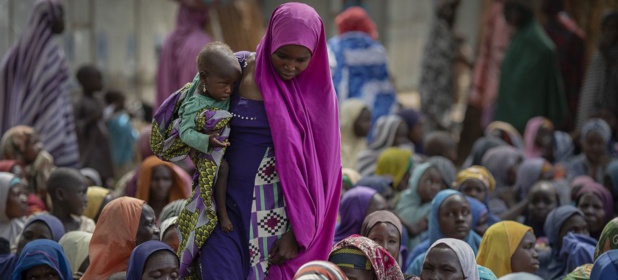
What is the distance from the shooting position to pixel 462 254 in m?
6.43

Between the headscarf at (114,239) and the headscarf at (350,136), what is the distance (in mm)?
4481

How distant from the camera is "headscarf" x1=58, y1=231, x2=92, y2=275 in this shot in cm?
754

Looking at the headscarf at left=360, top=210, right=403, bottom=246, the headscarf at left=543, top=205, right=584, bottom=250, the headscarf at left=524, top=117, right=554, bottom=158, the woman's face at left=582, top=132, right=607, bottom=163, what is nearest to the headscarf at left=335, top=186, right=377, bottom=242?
the headscarf at left=360, top=210, right=403, bottom=246

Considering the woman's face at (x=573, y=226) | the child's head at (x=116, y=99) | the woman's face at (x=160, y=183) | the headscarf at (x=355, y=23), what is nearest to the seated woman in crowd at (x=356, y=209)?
the woman's face at (x=573, y=226)

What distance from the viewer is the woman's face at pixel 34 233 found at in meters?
7.58

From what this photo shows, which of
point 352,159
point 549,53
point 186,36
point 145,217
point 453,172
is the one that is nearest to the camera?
point 145,217

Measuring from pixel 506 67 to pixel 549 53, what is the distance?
55 cm

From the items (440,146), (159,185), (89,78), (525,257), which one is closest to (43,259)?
(159,185)

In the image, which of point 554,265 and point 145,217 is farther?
point 554,265

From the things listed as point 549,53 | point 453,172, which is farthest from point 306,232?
point 549,53

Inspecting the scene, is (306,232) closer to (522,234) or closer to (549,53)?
(522,234)

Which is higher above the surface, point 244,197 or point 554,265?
point 244,197

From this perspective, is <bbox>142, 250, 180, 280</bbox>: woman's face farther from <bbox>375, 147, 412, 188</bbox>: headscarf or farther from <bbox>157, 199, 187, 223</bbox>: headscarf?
<bbox>375, 147, 412, 188</bbox>: headscarf

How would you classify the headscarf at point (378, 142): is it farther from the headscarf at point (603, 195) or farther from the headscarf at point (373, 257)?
the headscarf at point (373, 257)
